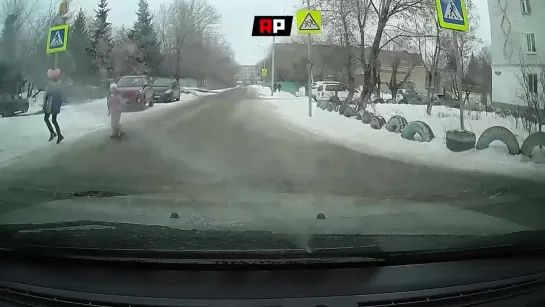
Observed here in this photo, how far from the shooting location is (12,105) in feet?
16.0

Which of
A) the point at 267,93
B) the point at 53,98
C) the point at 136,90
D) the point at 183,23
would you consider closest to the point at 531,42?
the point at 267,93

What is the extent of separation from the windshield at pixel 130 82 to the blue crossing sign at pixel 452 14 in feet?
9.23

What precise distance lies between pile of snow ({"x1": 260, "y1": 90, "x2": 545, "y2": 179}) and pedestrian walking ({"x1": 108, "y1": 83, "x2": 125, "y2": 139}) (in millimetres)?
1591

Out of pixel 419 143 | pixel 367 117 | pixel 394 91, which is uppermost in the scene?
pixel 394 91

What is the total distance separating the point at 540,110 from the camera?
4.76 meters

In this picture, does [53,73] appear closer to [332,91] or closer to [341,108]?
[332,91]

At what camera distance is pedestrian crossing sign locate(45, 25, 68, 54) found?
446 cm

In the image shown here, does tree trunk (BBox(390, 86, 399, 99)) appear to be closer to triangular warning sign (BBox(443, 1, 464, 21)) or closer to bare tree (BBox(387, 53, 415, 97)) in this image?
bare tree (BBox(387, 53, 415, 97))

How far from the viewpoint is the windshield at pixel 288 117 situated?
173 inches

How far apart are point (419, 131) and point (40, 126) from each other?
3812mm

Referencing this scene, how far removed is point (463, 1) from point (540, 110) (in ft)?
4.41

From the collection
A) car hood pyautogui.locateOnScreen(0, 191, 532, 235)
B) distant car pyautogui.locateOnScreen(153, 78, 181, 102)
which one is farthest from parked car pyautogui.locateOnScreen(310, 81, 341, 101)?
distant car pyautogui.locateOnScreen(153, 78, 181, 102)

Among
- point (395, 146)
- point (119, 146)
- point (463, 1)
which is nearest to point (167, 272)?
point (119, 146)

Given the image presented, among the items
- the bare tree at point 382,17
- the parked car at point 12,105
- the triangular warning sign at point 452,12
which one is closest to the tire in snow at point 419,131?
the bare tree at point 382,17
